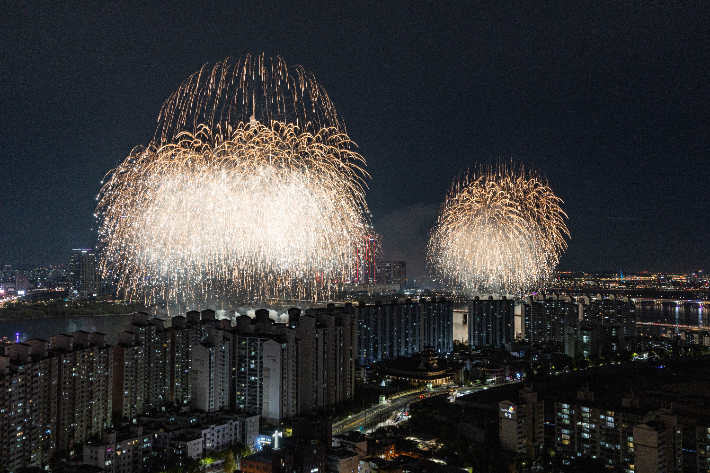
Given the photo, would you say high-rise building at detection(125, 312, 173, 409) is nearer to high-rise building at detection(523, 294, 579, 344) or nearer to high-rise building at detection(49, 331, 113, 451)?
high-rise building at detection(49, 331, 113, 451)

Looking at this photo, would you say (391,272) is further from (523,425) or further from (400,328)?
(523,425)

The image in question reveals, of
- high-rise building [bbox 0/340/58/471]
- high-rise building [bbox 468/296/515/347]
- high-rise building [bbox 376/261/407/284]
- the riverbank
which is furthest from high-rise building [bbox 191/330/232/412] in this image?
high-rise building [bbox 376/261/407/284]

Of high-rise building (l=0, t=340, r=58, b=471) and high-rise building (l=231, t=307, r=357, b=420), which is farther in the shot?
high-rise building (l=231, t=307, r=357, b=420)

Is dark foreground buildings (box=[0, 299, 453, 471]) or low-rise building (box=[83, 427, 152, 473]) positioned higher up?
dark foreground buildings (box=[0, 299, 453, 471])

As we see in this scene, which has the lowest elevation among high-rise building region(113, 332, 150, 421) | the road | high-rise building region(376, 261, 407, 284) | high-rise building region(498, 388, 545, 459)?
the road

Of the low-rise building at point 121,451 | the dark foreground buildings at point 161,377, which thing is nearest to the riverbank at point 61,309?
the dark foreground buildings at point 161,377

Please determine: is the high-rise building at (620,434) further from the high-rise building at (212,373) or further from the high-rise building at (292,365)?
the high-rise building at (212,373)

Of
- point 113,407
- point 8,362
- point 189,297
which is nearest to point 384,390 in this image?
point 113,407

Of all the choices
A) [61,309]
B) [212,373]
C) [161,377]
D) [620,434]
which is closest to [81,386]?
[161,377]
